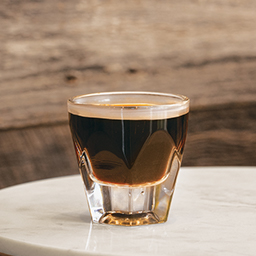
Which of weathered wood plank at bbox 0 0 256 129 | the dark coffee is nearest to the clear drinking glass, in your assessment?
the dark coffee

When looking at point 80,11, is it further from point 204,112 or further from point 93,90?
point 204,112

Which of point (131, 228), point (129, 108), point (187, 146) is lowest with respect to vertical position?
point (187, 146)

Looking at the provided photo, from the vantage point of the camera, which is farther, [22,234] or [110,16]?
[110,16]

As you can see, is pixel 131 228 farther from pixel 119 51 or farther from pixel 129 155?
pixel 119 51

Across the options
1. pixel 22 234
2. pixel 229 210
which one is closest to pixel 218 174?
pixel 229 210

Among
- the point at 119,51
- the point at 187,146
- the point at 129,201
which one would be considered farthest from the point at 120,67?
the point at 129,201

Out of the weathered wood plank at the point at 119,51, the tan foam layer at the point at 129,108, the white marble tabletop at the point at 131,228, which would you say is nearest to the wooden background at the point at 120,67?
the weathered wood plank at the point at 119,51
